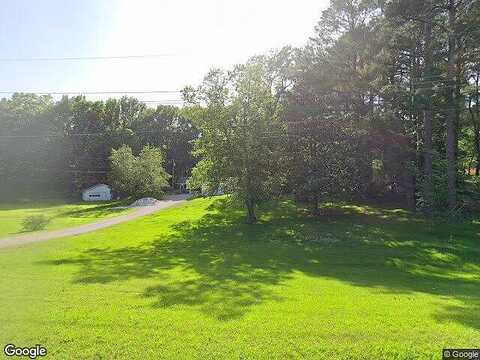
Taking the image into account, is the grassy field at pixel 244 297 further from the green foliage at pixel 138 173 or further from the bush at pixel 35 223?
the green foliage at pixel 138 173

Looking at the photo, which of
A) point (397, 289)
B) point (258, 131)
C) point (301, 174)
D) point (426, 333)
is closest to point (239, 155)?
point (258, 131)

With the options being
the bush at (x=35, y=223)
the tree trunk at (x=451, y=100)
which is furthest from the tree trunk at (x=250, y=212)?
the bush at (x=35, y=223)

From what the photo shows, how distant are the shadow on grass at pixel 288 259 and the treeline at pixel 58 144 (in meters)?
51.5

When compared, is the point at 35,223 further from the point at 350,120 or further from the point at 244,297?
the point at 244,297

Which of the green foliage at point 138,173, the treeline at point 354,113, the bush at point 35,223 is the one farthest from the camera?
the green foliage at point 138,173

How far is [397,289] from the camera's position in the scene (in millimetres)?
13672

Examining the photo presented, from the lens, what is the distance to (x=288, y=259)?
69.2 ft

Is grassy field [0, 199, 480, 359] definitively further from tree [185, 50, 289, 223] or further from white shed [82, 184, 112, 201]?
white shed [82, 184, 112, 201]

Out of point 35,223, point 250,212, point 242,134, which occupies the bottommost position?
point 35,223
